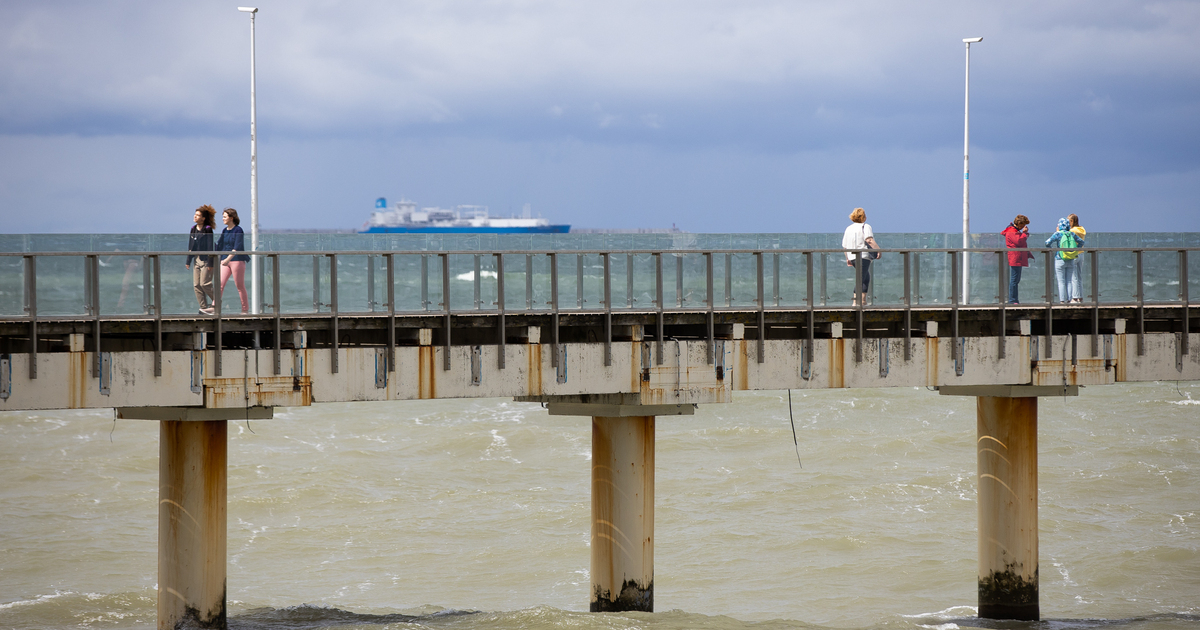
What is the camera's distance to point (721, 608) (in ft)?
73.3

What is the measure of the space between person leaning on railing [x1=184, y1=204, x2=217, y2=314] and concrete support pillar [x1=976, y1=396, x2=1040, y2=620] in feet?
39.2

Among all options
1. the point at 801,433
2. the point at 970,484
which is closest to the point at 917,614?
the point at 970,484

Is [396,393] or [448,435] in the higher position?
[396,393]

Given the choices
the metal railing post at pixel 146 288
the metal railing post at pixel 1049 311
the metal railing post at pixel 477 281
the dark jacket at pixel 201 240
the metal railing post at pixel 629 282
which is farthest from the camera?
the metal railing post at pixel 1049 311

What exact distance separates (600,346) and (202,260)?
5334mm

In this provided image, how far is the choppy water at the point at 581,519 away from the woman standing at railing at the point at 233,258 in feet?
17.7

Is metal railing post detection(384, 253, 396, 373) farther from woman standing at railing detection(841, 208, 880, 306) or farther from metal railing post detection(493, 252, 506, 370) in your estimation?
woman standing at railing detection(841, 208, 880, 306)

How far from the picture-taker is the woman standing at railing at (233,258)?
16.2 meters

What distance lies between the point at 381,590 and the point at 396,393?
31.0 ft

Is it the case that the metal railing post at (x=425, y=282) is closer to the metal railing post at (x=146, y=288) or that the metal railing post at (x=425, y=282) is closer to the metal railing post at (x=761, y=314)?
the metal railing post at (x=146, y=288)

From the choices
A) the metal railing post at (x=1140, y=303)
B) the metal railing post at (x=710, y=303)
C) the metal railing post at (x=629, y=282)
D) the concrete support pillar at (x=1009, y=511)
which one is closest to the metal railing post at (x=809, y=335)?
the metal railing post at (x=710, y=303)

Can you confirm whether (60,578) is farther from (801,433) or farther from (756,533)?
(801,433)

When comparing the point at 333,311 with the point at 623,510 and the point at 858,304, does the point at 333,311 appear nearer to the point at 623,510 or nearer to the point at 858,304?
the point at 623,510

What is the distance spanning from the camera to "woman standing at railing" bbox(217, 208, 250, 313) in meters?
16.2
